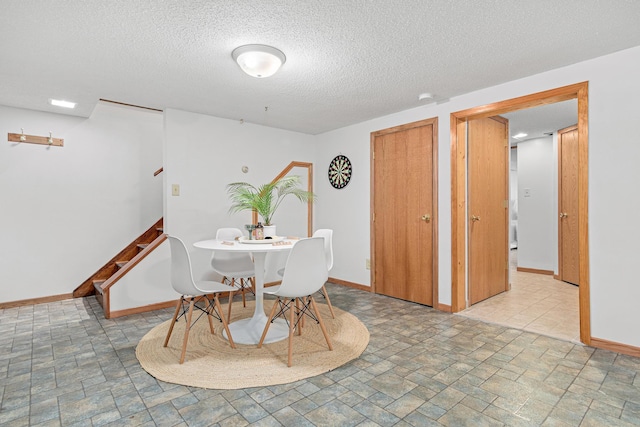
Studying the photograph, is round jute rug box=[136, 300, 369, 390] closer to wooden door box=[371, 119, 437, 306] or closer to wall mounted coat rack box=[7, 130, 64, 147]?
wooden door box=[371, 119, 437, 306]

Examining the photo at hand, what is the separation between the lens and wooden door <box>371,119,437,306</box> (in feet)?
11.8

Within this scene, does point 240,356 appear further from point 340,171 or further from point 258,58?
point 340,171

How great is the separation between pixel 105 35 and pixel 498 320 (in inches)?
154

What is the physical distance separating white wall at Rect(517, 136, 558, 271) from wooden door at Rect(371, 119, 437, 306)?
2856mm

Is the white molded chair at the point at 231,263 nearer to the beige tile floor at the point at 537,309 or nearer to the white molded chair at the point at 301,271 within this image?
the white molded chair at the point at 301,271

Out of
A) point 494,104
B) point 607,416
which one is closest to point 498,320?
point 607,416

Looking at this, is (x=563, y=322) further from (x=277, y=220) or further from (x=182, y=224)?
(x=182, y=224)

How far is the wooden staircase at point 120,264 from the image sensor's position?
11.3ft

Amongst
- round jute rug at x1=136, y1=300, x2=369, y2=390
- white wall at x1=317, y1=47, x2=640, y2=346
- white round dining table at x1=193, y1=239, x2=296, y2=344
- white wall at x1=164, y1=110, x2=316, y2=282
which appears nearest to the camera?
round jute rug at x1=136, y1=300, x2=369, y2=390

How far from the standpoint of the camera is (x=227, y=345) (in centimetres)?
255

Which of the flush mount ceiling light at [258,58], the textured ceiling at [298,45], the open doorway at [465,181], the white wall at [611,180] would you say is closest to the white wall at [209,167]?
the textured ceiling at [298,45]

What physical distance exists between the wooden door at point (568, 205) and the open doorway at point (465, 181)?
2.27m

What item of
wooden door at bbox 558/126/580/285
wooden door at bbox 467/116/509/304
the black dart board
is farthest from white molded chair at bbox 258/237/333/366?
wooden door at bbox 558/126/580/285

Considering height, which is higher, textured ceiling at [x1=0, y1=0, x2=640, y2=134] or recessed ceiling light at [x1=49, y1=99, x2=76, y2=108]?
recessed ceiling light at [x1=49, y1=99, x2=76, y2=108]
